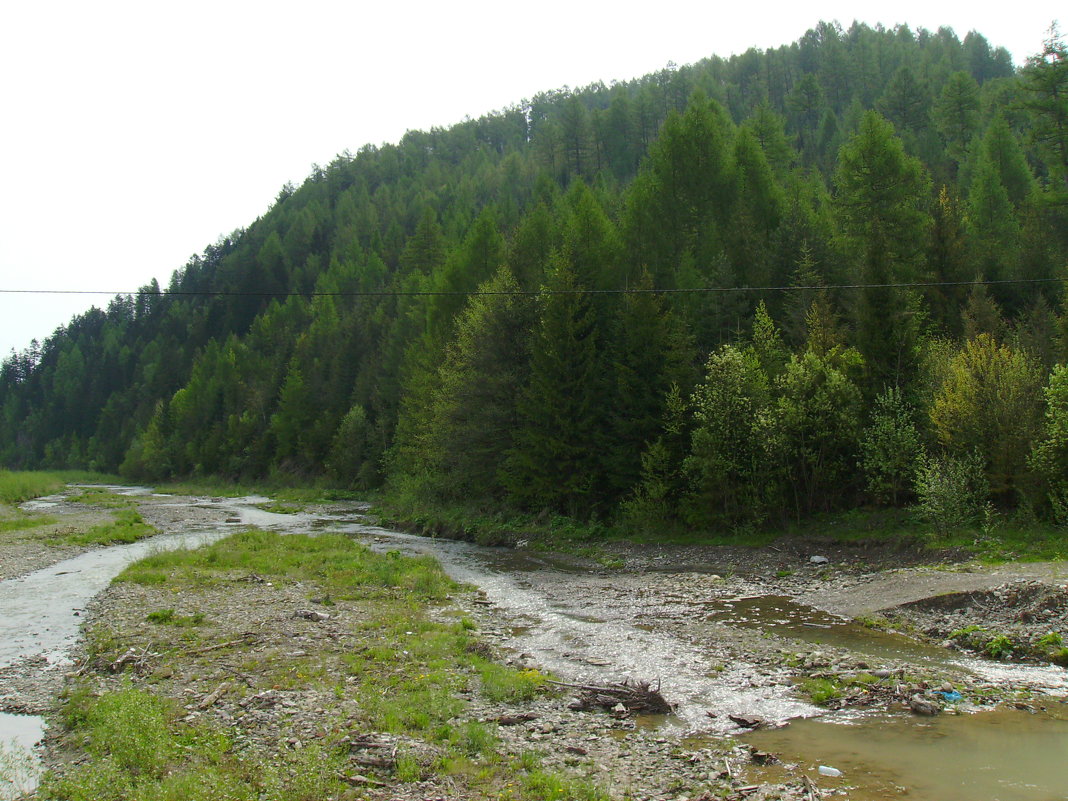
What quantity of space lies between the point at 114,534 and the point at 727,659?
37.6 m

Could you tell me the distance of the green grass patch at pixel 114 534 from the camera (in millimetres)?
38938

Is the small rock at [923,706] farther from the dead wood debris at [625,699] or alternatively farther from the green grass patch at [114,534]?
the green grass patch at [114,534]

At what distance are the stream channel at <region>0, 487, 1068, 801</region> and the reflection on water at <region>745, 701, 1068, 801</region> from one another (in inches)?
1.0

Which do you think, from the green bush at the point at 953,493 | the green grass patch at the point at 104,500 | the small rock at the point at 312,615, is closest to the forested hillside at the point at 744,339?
the green bush at the point at 953,493

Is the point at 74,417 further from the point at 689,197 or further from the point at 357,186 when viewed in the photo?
the point at 689,197

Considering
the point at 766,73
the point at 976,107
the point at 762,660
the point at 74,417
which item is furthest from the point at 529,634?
the point at 74,417

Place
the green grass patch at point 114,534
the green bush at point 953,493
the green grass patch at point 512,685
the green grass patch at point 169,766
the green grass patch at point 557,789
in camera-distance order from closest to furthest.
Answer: the green grass patch at point 169,766
the green grass patch at point 557,789
the green grass patch at point 512,685
the green bush at point 953,493
the green grass patch at point 114,534

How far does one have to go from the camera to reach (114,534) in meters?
40.3

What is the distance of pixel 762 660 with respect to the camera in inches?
602

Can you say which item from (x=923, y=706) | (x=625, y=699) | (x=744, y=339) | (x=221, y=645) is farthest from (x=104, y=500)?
(x=923, y=706)

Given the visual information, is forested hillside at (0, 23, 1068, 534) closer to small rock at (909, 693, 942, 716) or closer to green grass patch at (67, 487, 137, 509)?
small rock at (909, 693, 942, 716)

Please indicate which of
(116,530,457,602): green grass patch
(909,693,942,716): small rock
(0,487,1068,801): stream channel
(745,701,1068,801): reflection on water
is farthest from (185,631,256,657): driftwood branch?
(909,693,942,716): small rock

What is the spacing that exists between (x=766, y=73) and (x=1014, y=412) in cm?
13332

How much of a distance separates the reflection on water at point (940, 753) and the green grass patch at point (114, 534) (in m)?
39.0
